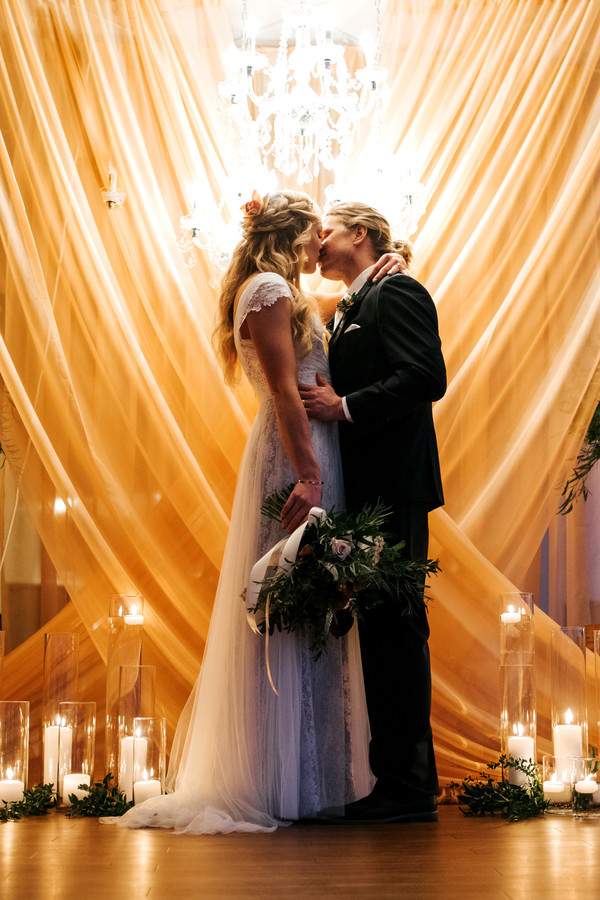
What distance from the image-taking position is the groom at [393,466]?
9.30 ft

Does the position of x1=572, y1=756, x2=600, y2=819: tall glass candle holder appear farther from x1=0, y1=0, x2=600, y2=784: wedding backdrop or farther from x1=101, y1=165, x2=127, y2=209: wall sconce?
x1=101, y1=165, x2=127, y2=209: wall sconce

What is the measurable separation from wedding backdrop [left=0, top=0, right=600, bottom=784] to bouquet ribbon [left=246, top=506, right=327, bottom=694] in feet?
2.35

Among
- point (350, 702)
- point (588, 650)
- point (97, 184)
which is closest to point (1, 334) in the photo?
point (97, 184)

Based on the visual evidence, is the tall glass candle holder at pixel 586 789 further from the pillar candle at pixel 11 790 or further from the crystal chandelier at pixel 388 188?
the crystal chandelier at pixel 388 188

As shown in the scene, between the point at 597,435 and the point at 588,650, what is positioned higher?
the point at 597,435

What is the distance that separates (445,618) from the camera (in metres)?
3.47

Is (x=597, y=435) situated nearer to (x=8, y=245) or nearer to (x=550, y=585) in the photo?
(x=550, y=585)

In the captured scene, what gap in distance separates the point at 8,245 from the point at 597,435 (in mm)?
2359

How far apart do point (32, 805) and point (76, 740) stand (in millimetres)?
241

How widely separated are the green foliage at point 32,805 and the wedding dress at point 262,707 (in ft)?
1.31

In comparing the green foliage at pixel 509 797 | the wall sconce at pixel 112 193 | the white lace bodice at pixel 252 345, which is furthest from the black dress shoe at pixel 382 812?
the wall sconce at pixel 112 193

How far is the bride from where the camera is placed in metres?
2.69

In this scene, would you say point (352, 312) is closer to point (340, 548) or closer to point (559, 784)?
point (340, 548)

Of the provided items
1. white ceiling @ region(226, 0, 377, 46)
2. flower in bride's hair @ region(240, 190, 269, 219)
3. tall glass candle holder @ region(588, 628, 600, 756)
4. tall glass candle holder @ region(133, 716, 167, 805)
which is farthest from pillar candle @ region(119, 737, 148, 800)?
white ceiling @ region(226, 0, 377, 46)
